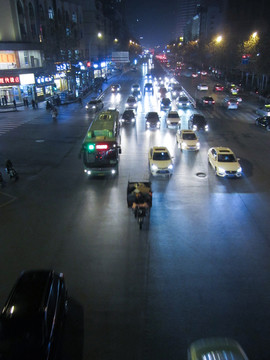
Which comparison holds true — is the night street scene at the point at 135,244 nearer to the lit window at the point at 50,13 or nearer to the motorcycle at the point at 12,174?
the motorcycle at the point at 12,174

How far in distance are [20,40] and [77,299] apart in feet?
174

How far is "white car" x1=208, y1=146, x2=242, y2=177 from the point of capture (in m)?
21.2

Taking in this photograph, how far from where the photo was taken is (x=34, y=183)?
21.2m

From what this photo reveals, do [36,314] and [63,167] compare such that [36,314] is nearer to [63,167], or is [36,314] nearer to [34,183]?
[34,183]

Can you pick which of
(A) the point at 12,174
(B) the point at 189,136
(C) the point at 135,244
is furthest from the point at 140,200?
(B) the point at 189,136

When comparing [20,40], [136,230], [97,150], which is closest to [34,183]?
[97,150]

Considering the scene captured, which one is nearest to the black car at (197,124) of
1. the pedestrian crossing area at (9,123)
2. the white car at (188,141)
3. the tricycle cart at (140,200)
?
the white car at (188,141)

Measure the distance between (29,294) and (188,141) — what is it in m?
21.3

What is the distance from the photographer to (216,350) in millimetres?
7547

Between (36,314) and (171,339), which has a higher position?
(36,314)

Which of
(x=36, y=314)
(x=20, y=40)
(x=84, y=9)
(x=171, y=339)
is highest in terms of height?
(x=84, y=9)

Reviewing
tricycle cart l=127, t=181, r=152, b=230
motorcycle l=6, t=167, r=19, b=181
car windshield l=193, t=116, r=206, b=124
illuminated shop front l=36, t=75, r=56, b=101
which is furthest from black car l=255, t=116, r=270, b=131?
illuminated shop front l=36, t=75, r=56, b=101

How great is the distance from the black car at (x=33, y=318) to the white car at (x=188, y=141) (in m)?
20.0

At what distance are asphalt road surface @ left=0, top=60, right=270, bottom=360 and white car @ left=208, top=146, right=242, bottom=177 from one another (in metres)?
0.60
